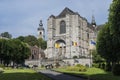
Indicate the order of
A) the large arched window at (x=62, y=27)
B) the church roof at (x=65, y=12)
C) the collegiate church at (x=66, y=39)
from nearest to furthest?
the collegiate church at (x=66, y=39) → the large arched window at (x=62, y=27) → the church roof at (x=65, y=12)

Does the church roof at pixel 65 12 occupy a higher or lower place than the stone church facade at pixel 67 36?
higher

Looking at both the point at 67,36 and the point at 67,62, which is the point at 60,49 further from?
the point at 67,62

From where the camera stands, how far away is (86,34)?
148 metres

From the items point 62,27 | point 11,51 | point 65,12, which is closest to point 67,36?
point 62,27

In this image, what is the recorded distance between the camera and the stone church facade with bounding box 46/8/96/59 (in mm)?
135125

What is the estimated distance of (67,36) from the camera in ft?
452

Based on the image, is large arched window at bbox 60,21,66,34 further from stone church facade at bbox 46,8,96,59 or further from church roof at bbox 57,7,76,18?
church roof at bbox 57,7,76,18

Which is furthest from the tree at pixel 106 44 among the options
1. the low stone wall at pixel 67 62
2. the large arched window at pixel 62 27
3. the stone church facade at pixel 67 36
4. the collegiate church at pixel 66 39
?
the large arched window at pixel 62 27

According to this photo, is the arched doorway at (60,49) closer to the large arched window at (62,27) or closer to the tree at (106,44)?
the large arched window at (62,27)

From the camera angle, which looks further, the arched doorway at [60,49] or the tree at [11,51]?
the arched doorway at [60,49]

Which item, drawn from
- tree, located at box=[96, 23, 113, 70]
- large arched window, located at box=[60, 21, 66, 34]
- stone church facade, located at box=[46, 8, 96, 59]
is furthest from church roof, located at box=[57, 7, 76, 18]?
tree, located at box=[96, 23, 113, 70]

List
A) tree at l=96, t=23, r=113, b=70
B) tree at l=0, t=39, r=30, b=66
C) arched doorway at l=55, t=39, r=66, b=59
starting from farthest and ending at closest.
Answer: arched doorway at l=55, t=39, r=66, b=59 < tree at l=0, t=39, r=30, b=66 < tree at l=96, t=23, r=113, b=70

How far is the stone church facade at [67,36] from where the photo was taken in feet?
443

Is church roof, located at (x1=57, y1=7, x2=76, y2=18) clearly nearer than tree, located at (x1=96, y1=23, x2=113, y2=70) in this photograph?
No
